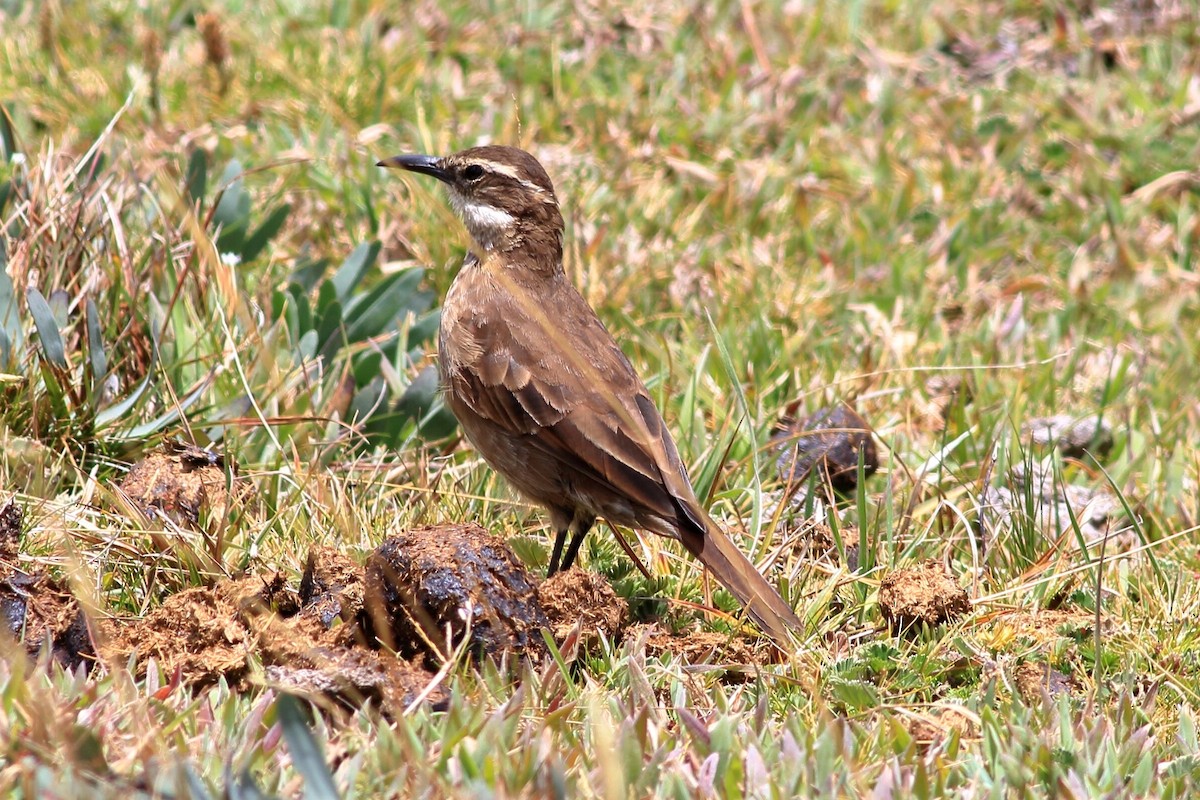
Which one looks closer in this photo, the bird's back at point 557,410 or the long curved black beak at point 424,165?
the bird's back at point 557,410

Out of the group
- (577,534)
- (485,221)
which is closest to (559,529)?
(577,534)

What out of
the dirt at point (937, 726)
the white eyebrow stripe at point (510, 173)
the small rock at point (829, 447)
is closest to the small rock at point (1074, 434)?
the small rock at point (829, 447)

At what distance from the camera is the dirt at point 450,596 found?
4.14 m

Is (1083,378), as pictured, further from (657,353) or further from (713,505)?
(713,505)

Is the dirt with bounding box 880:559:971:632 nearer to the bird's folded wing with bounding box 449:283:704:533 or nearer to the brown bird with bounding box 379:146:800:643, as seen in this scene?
the brown bird with bounding box 379:146:800:643

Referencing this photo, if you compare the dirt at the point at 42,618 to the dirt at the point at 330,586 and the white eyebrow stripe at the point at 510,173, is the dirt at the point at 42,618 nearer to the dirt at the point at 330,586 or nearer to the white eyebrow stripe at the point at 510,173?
Result: the dirt at the point at 330,586

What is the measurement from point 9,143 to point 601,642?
391 cm

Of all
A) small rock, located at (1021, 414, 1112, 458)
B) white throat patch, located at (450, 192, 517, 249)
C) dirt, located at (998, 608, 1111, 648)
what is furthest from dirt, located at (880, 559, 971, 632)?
white throat patch, located at (450, 192, 517, 249)

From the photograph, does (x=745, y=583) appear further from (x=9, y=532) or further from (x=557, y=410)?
(x=9, y=532)

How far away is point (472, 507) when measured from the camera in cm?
527

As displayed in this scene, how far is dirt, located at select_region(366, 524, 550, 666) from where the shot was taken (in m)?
4.14

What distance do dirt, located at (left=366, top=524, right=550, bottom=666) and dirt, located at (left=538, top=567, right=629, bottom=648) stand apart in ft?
0.37

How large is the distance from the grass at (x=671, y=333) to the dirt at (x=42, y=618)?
0.10 m

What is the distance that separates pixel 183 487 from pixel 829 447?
2.45 m
